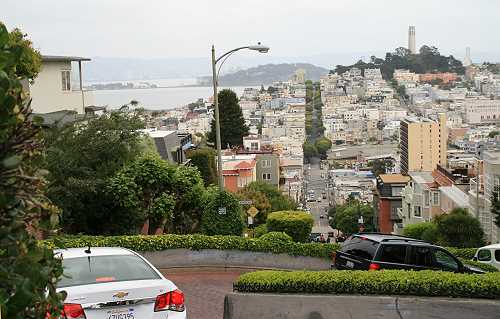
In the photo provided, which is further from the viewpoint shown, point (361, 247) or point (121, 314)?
point (361, 247)

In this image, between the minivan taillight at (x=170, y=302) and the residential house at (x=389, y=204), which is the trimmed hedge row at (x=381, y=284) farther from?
the residential house at (x=389, y=204)

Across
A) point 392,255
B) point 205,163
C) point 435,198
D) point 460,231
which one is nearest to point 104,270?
point 392,255

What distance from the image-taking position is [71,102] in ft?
132

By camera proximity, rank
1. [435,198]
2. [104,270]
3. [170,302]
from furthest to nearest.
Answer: [435,198] < [104,270] < [170,302]

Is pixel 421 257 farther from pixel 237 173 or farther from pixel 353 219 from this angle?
pixel 353 219

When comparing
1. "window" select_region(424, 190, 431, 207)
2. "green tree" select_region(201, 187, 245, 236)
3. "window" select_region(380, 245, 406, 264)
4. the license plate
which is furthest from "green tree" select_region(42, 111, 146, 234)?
"window" select_region(424, 190, 431, 207)

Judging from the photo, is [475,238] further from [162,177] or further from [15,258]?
[15,258]

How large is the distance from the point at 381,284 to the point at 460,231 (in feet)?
82.9

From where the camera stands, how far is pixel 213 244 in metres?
18.2

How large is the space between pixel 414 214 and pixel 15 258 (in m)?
69.6

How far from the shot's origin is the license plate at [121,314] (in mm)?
7516

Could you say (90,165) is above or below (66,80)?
below

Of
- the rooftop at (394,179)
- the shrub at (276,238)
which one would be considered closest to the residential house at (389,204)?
the rooftop at (394,179)

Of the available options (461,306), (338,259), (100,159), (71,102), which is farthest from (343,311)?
(71,102)
